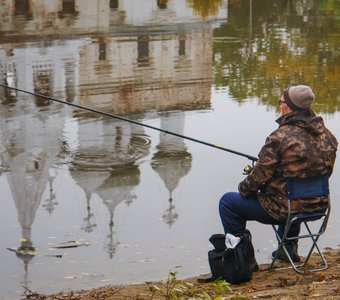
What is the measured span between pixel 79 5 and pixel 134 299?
167ft

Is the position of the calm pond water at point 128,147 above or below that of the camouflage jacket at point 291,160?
below

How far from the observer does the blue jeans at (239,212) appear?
8.70 meters

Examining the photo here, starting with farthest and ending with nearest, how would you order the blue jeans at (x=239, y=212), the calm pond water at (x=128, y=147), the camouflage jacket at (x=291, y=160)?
the calm pond water at (x=128, y=147)
the blue jeans at (x=239, y=212)
the camouflage jacket at (x=291, y=160)

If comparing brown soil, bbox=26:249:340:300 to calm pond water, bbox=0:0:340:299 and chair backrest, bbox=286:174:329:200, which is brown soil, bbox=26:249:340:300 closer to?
calm pond water, bbox=0:0:340:299

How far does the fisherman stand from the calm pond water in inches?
55.4

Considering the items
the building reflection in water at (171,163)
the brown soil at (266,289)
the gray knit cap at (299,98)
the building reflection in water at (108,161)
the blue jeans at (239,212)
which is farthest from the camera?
the building reflection in water at (108,161)

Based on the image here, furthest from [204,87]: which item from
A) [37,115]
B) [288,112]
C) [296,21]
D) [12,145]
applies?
[296,21]

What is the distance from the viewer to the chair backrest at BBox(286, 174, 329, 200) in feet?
27.7

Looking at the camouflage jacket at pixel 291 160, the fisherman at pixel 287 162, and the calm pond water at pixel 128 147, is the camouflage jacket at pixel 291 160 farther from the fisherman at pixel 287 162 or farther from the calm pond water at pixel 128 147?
the calm pond water at pixel 128 147

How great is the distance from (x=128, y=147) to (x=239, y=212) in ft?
27.1

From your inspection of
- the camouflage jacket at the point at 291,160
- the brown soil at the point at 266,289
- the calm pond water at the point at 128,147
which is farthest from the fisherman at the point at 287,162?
the calm pond water at the point at 128,147

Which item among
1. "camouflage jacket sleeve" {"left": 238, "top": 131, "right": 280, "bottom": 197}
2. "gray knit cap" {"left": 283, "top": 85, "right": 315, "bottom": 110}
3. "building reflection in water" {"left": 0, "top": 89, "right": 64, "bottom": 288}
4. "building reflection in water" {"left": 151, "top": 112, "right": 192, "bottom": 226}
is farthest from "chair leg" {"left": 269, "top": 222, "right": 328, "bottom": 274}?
"building reflection in water" {"left": 151, "top": 112, "right": 192, "bottom": 226}

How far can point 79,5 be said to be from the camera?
58281 millimetres

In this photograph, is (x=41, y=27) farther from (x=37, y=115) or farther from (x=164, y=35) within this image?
(x=37, y=115)
